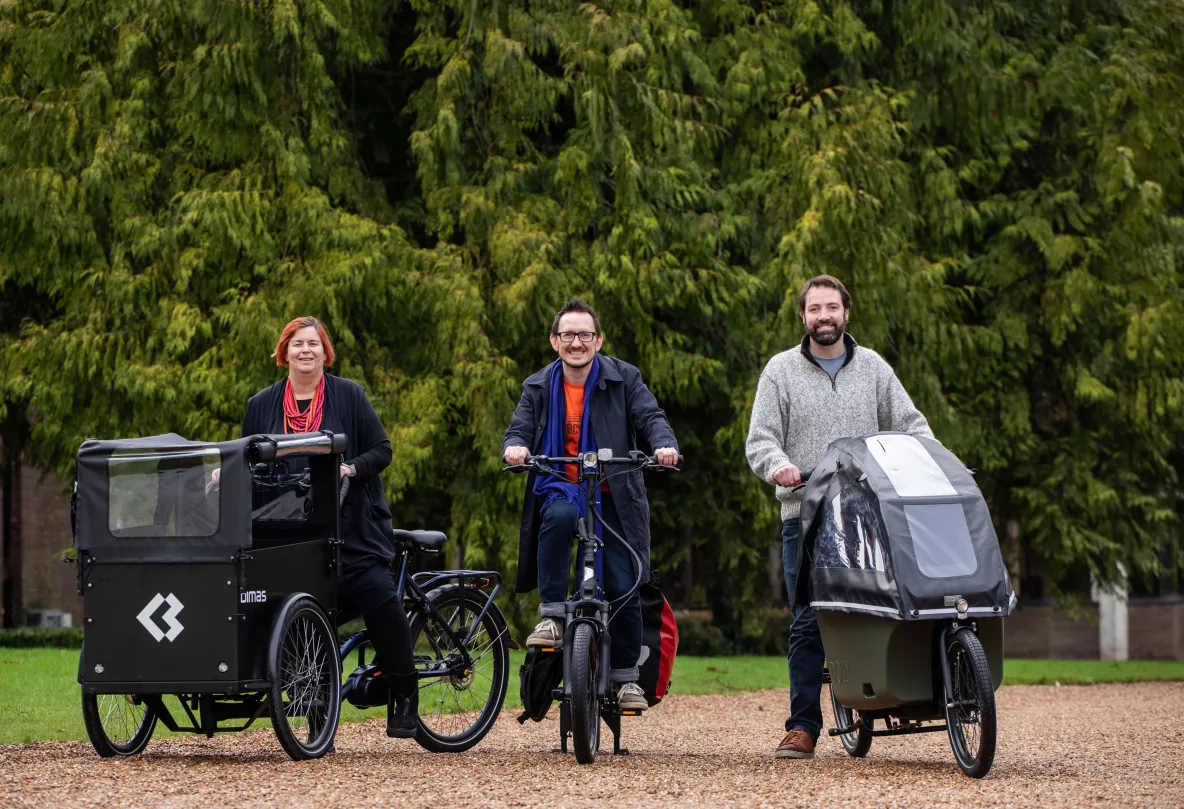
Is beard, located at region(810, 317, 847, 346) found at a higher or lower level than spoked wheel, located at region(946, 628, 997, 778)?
higher

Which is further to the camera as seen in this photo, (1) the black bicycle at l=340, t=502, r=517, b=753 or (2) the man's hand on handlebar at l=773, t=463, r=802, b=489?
(1) the black bicycle at l=340, t=502, r=517, b=753

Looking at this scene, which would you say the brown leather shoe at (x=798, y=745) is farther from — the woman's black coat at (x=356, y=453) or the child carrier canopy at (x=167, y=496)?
the child carrier canopy at (x=167, y=496)

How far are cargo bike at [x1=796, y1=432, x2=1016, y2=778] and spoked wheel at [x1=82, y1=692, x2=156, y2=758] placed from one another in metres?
2.83

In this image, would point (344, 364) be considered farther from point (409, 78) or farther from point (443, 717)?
point (443, 717)

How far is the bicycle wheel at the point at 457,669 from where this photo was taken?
7957 mm

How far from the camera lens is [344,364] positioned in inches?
584

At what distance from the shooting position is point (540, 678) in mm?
7645

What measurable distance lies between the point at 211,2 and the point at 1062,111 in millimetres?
8888

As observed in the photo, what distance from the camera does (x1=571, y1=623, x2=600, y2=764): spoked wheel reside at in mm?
6988

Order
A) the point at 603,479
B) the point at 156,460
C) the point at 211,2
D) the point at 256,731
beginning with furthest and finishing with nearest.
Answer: the point at 211,2 < the point at 256,731 < the point at 603,479 < the point at 156,460

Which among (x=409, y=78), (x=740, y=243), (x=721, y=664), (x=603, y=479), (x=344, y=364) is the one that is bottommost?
(x=721, y=664)

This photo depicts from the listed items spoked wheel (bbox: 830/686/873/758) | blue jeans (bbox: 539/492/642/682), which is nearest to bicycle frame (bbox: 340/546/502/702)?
blue jeans (bbox: 539/492/642/682)

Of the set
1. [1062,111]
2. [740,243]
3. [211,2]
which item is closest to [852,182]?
[740,243]

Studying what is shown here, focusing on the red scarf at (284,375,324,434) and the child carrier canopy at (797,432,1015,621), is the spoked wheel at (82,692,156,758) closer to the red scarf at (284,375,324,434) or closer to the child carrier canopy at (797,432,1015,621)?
the red scarf at (284,375,324,434)
